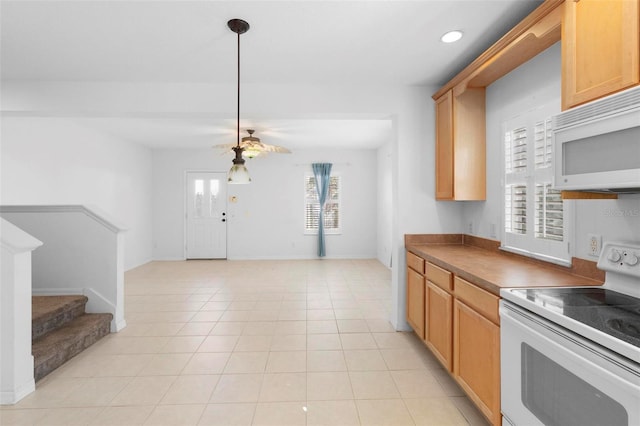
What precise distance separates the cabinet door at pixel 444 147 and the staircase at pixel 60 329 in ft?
12.1

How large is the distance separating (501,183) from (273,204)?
5.53 m

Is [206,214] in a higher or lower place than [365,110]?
lower

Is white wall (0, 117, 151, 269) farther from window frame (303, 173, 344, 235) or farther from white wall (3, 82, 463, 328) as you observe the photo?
window frame (303, 173, 344, 235)

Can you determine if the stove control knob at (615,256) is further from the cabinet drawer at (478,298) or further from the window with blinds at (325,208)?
the window with blinds at (325,208)

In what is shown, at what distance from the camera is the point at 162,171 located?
7.36 m

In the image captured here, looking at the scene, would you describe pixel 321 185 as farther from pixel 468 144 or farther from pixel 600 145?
pixel 600 145

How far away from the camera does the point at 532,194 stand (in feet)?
7.54

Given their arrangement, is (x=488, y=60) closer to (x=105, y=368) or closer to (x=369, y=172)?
(x=105, y=368)

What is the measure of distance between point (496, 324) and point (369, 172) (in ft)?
19.8

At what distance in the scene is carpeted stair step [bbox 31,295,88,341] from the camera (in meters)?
2.72

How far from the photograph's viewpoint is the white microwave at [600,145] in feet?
3.86

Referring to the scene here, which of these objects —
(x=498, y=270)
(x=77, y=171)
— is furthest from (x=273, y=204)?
(x=498, y=270)

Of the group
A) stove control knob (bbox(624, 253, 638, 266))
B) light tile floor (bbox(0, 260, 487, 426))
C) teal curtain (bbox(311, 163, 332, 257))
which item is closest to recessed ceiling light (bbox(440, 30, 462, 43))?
stove control knob (bbox(624, 253, 638, 266))

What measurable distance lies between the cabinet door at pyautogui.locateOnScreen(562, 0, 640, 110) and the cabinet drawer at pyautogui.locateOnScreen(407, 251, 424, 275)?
1.62 m
